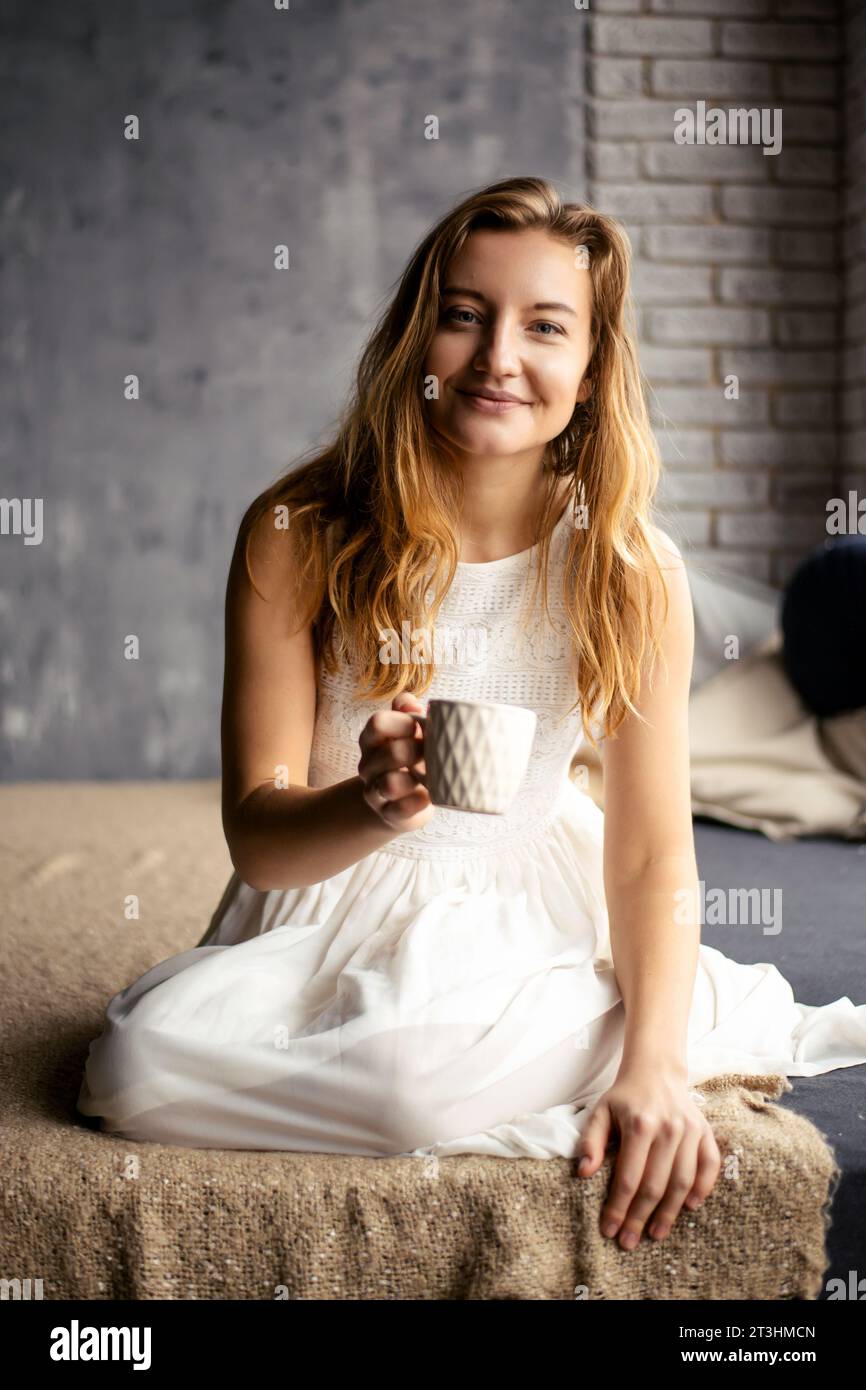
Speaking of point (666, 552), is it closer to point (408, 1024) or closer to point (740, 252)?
point (408, 1024)

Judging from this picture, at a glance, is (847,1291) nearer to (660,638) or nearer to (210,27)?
(660,638)

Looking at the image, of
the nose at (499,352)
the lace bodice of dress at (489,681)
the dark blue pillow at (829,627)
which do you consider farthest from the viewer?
the dark blue pillow at (829,627)

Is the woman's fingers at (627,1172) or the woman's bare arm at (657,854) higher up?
the woman's bare arm at (657,854)

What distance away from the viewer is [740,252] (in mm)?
3340

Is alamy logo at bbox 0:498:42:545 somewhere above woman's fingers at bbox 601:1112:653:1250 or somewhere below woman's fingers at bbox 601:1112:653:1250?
above

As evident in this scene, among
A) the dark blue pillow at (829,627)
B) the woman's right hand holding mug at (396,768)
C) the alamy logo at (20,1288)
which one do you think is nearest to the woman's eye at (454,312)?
the woman's right hand holding mug at (396,768)

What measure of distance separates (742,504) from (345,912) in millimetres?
2393

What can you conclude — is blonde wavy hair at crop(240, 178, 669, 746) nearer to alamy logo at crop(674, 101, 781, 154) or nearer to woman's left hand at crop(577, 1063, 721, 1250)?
woman's left hand at crop(577, 1063, 721, 1250)

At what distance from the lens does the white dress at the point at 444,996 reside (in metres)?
1.09

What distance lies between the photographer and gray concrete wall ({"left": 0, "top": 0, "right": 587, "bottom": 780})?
10.6 ft

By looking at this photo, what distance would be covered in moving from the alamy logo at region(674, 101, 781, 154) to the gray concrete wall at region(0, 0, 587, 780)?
0.26 metres

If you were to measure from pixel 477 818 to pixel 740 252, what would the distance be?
8.05 ft
